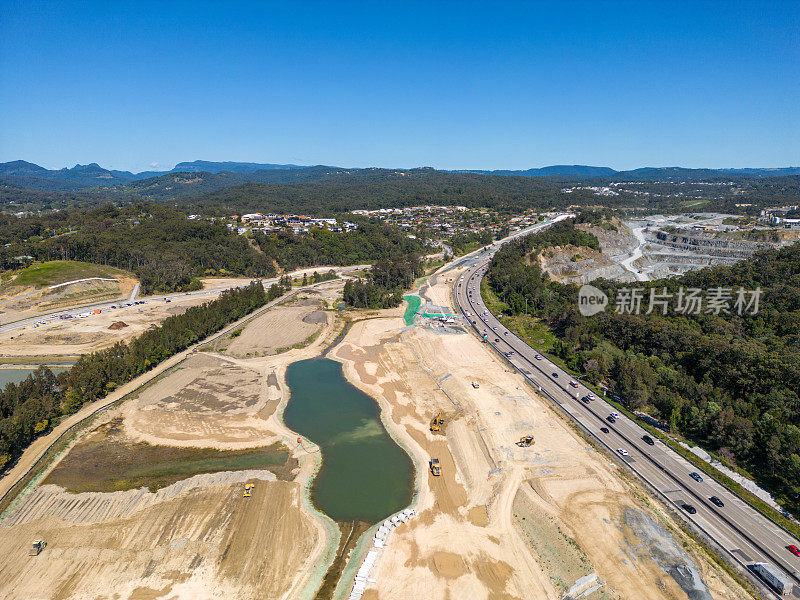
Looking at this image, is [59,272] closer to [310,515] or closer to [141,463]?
[141,463]

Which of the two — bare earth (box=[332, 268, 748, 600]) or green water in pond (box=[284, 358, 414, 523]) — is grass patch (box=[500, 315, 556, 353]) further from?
green water in pond (box=[284, 358, 414, 523])

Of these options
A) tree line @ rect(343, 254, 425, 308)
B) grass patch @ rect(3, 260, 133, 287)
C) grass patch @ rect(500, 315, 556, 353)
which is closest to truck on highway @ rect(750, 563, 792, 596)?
grass patch @ rect(500, 315, 556, 353)

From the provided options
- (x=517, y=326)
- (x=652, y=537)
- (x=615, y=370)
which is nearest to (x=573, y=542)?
(x=652, y=537)

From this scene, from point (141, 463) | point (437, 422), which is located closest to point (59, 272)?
point (141, 463)

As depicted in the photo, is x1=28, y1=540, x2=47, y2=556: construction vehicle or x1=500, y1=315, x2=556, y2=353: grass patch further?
x1=500, y1=315, x2=556, y2=353: grass patch

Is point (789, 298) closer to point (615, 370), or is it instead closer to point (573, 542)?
point (615, 370)
